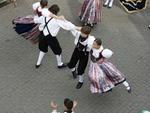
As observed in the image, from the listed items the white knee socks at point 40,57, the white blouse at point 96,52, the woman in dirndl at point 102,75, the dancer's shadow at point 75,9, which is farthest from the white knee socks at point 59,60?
the dancer's shadow at point 75,9

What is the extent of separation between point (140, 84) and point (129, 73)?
1.20 feet

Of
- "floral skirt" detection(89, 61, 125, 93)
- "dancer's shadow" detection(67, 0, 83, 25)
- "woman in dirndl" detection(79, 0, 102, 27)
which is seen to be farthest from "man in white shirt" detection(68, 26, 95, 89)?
"dancer's shadow" detection(67, 0, 83, 25)

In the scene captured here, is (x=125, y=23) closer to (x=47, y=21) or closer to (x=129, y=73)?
(x=129, y=73)

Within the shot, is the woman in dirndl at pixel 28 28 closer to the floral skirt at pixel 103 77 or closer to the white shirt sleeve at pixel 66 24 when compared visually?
the white shirt sleeve at pixel 66 24

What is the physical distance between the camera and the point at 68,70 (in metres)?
9.77

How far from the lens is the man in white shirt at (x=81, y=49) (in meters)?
8.55

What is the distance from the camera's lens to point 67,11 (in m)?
11.4

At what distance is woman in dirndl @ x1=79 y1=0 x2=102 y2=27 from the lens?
1052 centimetres

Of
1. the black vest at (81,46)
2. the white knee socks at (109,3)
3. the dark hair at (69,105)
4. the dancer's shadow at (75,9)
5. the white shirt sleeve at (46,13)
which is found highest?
the white shirt sleeve at (46,13)

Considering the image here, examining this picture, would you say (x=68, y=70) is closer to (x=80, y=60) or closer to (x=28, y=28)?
(x=80, y=60)

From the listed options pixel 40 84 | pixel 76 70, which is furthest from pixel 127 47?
pixel 40 84

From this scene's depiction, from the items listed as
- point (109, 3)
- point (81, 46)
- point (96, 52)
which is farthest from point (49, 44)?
point (109, 3)

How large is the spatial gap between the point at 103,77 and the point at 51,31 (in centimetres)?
130

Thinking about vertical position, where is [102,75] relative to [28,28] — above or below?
below
